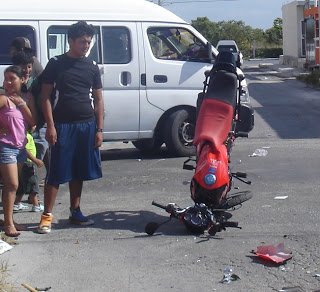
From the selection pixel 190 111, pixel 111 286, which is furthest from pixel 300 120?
pixel 111 286

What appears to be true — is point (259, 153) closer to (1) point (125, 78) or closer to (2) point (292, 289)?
(1) point (125, 78)

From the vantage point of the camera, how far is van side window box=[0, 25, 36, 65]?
9.88 m

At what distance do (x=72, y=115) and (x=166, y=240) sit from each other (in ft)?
4.92

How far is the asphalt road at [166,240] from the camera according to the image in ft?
17.9

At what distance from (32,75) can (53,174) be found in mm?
1904

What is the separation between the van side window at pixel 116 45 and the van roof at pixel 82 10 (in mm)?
177

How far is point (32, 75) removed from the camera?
8.15 m

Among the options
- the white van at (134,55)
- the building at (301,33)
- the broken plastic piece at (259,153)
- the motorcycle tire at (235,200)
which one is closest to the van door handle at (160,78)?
the white van at (134,55)

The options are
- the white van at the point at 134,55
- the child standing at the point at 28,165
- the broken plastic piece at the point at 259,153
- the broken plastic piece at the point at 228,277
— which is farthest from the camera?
the broken plastic piece at the point at 259,153

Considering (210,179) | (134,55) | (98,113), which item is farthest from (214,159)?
(134,55)

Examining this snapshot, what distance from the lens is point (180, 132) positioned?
10672 mm

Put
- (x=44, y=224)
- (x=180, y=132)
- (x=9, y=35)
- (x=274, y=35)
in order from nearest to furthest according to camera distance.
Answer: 1. (x=44, y=224)
2. (x=9, y=35)
3. (x=180, y=132)
4. (x=274, y=35)

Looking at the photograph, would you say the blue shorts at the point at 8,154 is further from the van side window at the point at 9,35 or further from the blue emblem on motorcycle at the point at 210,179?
the van side window at the point at 9,35

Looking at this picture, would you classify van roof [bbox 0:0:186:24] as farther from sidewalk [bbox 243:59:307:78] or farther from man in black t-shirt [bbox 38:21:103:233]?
sidewalk [bbox 243:59:307:78]
